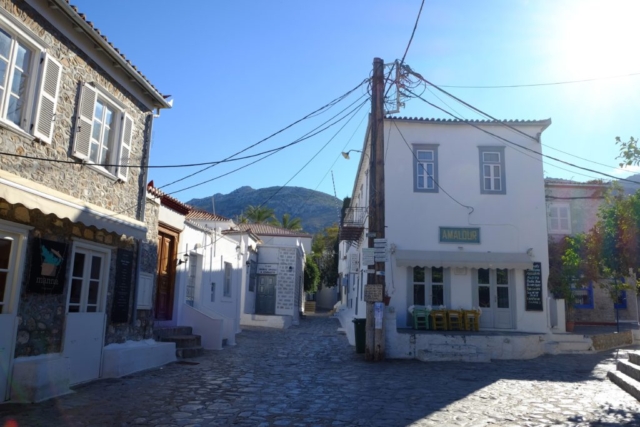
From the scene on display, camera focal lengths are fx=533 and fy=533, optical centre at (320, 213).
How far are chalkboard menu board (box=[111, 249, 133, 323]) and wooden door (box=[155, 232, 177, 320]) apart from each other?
2.58 metres

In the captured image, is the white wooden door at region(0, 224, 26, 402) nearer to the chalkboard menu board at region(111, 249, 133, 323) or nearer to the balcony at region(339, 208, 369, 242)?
the chalkboard menu board at region(111, 249, 133, 323)

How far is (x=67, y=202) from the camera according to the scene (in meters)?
7.96

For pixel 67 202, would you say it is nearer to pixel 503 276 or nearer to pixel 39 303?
pixel 39 303

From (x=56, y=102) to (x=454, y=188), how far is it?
12.4 meters

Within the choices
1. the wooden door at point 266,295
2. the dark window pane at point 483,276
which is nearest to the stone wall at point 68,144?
the dark window pane at point 483,276

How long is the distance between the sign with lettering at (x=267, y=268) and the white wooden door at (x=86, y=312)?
19784 mm

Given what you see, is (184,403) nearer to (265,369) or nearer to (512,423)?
(265,369)

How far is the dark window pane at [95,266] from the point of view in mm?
9898

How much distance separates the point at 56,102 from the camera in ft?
27.9

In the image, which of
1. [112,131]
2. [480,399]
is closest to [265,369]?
[480,399]

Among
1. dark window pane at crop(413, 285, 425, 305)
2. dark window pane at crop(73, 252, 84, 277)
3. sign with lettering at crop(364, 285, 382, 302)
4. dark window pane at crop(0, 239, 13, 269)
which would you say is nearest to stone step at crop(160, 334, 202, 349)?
dark window pane at crop(73, 252, 84, 277)

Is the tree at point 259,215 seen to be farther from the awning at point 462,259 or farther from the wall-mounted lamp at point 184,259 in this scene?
the wall-mounted lamp at point 184,259

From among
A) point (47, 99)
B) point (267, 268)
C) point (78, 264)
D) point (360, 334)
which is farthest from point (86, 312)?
point (267, 268)

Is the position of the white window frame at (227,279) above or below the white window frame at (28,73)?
below
